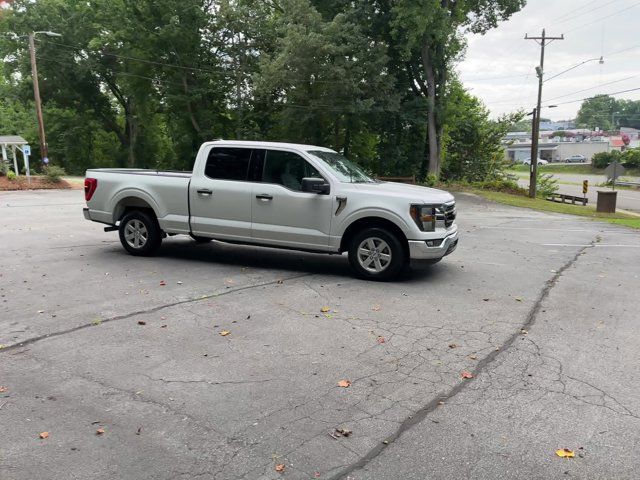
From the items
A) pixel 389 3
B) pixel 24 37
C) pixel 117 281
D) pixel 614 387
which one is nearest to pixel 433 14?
pixel 389 3

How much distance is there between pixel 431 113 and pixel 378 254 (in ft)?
84.5

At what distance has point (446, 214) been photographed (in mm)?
7535

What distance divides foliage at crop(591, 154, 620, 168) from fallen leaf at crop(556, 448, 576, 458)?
7693 cm

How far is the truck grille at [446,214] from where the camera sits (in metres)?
7.38

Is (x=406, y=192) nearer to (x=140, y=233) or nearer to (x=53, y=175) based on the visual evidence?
(x=140, y=233)

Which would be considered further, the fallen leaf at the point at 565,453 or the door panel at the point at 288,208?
the door panel at the point at 288,208

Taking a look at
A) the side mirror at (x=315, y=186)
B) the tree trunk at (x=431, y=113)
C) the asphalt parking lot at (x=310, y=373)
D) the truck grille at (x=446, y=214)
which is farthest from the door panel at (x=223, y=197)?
the tree trunk at (x=431, y=113)

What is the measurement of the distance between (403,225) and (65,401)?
15.8 ft

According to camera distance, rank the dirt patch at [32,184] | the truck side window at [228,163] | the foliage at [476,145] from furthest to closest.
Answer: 1. the foliage at [476,145]
2. the dirt patch at [32,184]
3. the truck side window at [228,163]

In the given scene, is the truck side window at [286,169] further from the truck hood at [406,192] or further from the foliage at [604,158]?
the foliage at [604,158]

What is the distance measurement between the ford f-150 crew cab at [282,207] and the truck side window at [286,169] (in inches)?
0.6

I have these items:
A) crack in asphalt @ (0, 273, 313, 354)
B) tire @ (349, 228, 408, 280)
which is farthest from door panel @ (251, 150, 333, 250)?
crack in asphalt @ (0, 273, 313, 354)

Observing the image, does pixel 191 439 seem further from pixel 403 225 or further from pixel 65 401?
pixel 403 225

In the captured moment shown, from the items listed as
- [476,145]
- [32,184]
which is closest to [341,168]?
[32,184]
